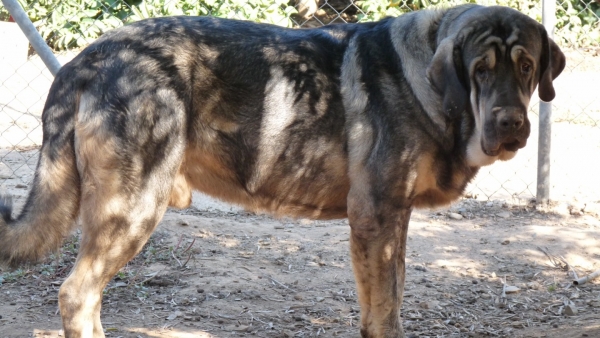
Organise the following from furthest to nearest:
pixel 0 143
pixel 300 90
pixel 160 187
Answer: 1. pixel 0 143
2. pixel 300 90
3. pixel 160 187

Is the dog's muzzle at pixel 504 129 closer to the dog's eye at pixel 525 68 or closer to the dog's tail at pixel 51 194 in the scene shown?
the dog's eye at pixel 525 68

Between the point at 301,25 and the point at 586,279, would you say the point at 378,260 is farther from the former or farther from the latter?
the point at 301,25

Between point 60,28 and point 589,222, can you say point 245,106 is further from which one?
point 60,28

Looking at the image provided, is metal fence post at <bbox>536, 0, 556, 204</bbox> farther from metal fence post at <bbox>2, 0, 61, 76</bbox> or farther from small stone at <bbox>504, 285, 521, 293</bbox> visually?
metal fence post at <bbox>2, 0, 61, 76</bbox>

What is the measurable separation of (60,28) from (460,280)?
794 cm

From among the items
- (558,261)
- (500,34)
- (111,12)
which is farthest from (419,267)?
(111,12)

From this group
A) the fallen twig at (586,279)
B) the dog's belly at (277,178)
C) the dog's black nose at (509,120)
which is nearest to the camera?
the dog's black nose at (509,120)

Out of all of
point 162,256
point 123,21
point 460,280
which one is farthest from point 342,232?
point 123,21

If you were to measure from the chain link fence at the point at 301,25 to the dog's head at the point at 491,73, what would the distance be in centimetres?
364

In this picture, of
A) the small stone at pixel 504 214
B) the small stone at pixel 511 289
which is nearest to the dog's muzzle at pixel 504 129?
the small stone at pixel 511 289

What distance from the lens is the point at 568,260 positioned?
19.2ft

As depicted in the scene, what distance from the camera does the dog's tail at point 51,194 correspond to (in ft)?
12.7

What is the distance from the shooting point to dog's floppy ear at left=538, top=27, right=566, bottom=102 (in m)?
4.11

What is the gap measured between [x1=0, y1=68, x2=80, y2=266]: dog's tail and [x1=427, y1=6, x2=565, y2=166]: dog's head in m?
1.96
